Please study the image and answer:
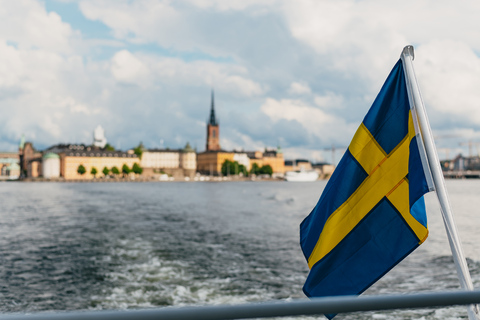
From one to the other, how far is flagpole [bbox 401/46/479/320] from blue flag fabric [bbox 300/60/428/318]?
158 mm

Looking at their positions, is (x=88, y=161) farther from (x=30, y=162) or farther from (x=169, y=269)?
Answer: (x=169, y=269)

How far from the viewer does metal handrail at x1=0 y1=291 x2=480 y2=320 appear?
4.80ft

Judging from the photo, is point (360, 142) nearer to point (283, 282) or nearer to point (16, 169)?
point (283, 282)

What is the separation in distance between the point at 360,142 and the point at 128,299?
708 cm

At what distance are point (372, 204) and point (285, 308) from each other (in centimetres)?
209

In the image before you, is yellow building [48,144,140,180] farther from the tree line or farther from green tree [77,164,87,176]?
green tree [77,164,87,176]

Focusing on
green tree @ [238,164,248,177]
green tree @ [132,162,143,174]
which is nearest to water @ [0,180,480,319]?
green tree @ [132,162,143,174]

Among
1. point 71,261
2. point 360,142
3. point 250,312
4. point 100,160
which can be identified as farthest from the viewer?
point 100,160

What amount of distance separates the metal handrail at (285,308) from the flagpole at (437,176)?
1.25 meters

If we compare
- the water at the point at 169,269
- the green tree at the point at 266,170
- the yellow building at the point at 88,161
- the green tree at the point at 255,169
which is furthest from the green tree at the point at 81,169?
the water at the point at 169,269

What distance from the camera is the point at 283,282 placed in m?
10.6

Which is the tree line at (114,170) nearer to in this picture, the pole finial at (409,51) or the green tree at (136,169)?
the green tree at (136,169)

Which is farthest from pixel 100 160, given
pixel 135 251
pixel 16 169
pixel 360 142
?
pixel 360 142

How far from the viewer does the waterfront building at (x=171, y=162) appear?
189 meters
